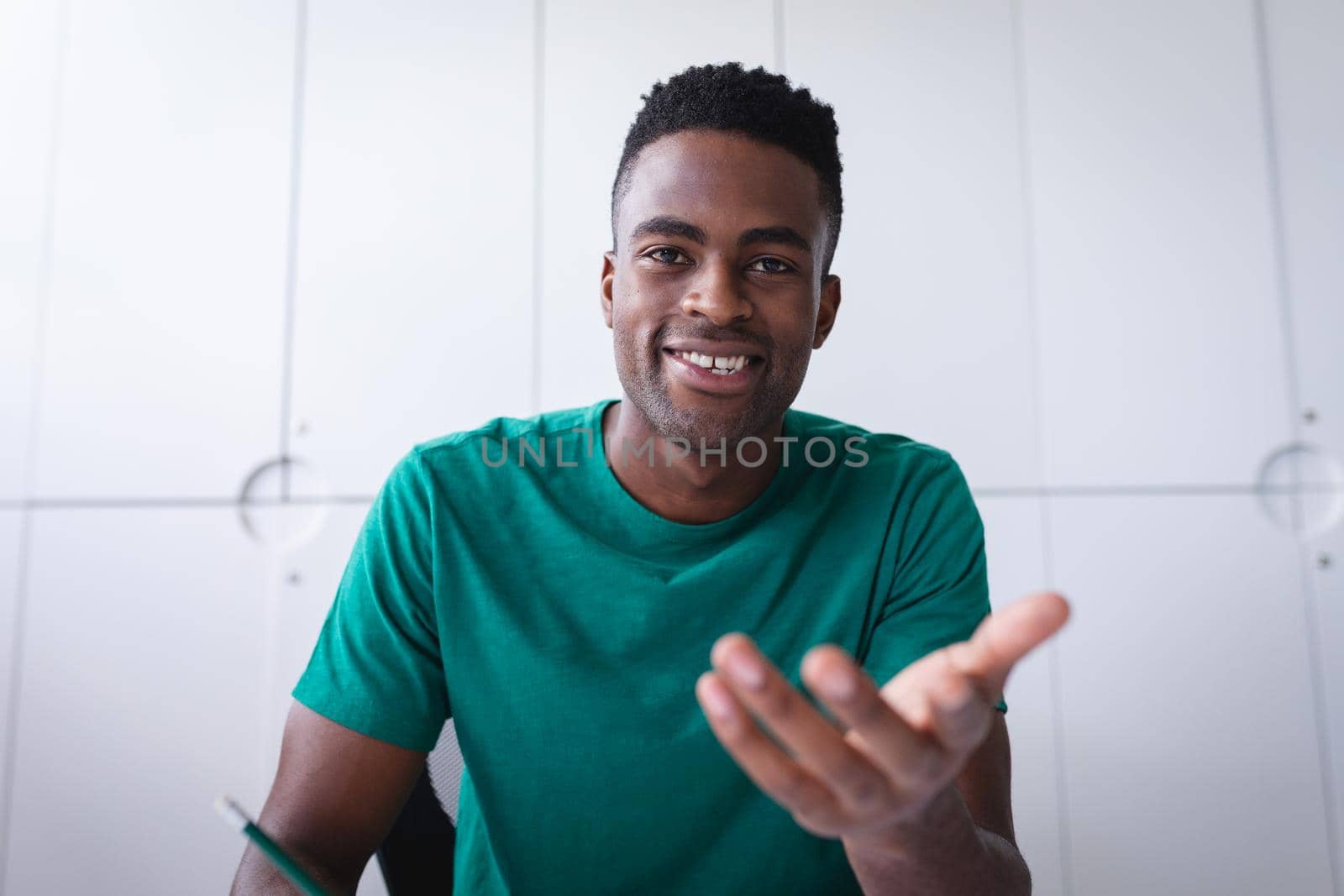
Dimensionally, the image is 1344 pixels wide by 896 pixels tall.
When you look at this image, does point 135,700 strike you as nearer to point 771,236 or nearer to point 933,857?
point 771,236

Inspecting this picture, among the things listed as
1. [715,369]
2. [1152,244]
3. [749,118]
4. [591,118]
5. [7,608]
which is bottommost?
[7,608]

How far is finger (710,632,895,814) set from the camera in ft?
1.47

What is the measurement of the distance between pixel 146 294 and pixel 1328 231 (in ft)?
8.10

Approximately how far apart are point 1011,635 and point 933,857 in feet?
0.90

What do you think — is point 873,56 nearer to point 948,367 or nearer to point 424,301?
point 948,367

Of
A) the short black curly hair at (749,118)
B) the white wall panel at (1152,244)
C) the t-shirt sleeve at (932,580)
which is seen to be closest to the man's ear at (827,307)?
the short black curly hair at (749,118)

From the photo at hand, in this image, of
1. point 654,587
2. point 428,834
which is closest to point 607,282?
point 654,587

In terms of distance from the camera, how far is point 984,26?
75.1 inches

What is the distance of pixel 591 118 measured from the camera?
1.91 metres

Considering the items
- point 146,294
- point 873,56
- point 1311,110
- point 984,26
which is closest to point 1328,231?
point 1311,110

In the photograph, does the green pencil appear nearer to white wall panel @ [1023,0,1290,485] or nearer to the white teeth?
the white teeth

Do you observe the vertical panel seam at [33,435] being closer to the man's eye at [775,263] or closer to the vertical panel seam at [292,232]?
the vertical panel seam at [292,232]

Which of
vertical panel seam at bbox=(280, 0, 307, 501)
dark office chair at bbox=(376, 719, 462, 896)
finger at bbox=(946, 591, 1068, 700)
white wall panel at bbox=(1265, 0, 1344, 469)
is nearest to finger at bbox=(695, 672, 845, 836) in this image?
finger at bbox=(946, 591, 1068, 700)

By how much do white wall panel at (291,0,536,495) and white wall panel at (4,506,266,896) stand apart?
35cm
